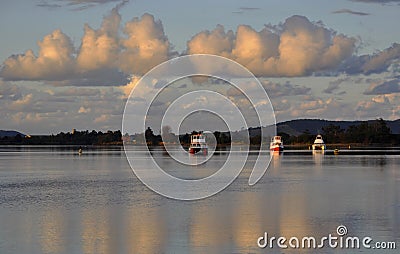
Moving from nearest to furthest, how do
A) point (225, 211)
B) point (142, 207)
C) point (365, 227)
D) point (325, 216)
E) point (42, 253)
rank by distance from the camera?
point (42, 253), point (365, 227), point (325, 216), point (225, 211), point (142, 207)

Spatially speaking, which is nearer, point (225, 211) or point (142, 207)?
point (225, 211)

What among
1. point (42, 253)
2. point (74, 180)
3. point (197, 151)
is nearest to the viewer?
point (42, 253)

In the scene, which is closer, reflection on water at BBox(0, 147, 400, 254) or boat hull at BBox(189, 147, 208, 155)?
reflection on water at BBox(0, 147, 400, 254)

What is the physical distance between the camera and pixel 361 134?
19688 cm

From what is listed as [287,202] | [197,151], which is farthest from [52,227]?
[197,151]

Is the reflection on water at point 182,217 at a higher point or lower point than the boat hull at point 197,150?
lower

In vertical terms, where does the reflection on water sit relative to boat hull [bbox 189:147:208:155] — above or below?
below

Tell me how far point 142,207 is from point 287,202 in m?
6.86

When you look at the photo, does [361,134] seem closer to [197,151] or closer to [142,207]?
[197,151]

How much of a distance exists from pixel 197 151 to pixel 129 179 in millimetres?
64734

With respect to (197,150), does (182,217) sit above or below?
below

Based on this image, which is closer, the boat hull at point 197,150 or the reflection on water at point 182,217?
the reflection on water at point 182,217

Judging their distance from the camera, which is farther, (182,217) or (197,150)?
(197,150)

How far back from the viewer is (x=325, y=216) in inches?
1066
